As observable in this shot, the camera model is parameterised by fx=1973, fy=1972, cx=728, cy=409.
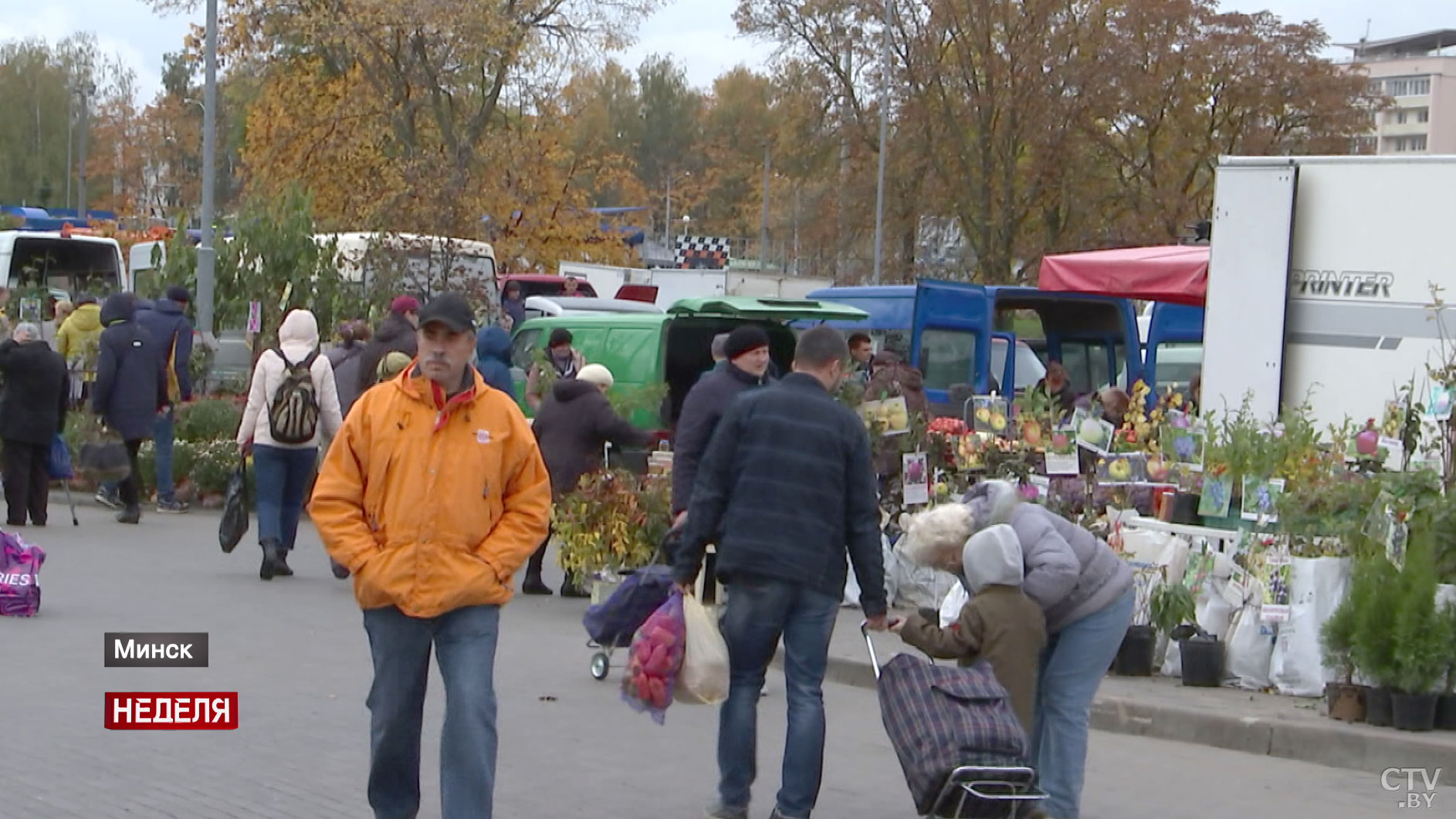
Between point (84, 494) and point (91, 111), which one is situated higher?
point (91, 111)

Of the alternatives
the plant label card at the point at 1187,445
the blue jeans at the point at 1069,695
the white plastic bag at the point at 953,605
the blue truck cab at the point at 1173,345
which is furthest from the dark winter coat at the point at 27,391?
the blue truck cab at the point at 1173,345

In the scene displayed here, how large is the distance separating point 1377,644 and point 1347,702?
391 mm

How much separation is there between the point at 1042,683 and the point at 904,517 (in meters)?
5.39

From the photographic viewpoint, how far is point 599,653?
10.6 m

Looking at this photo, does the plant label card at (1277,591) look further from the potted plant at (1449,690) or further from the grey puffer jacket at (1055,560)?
the grey puffer jacket at (1055,560)

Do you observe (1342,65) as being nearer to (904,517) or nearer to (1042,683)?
(904,517)

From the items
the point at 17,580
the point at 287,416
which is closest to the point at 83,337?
the point at 287,416

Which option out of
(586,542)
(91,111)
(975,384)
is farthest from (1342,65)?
(91,111)

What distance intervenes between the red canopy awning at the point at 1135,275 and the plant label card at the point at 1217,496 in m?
4.74

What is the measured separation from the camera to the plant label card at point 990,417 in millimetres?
12984

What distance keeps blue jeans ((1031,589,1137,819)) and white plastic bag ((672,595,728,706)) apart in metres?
1.15

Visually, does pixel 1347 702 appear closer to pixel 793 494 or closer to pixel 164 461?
pixel 793 494

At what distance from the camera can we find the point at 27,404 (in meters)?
15.9

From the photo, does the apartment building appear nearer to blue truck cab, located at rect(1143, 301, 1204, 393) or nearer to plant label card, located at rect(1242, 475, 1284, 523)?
blue truck cab, located at rect(1143, 301, 1204, 393)
